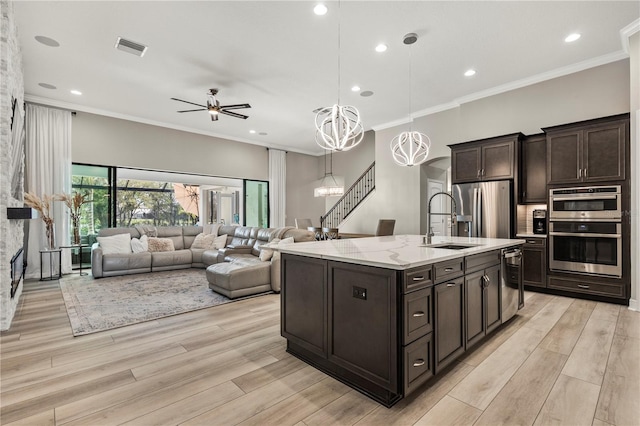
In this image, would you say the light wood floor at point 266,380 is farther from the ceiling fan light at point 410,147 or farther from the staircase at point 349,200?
the staircase at point 349,200

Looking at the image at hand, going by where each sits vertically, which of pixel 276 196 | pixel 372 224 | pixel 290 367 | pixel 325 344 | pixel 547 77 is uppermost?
pixel 547 77

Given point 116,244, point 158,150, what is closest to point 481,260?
point 116,244

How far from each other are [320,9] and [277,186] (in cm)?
679

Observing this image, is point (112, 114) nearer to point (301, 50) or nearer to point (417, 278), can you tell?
point (301, 50)

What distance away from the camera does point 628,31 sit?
147 inches

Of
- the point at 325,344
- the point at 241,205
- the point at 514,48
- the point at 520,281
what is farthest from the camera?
the point at 241,205

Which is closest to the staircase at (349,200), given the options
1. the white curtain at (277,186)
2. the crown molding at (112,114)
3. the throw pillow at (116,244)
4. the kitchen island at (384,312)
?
the white curtain at (277,186)

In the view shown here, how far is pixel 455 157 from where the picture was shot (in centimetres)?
555

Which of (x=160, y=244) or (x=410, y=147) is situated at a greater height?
(x=410, y=147)

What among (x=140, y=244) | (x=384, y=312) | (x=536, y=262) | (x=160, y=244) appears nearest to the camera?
(x=384, y=312)

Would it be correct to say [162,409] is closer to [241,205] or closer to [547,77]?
[547,77]

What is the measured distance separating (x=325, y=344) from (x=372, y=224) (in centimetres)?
601

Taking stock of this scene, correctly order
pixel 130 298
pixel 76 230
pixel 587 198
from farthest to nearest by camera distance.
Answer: pixel 76 230
pixel 130 298
pixel 587 198

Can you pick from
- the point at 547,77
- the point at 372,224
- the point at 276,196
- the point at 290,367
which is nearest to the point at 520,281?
the point at 290,367
